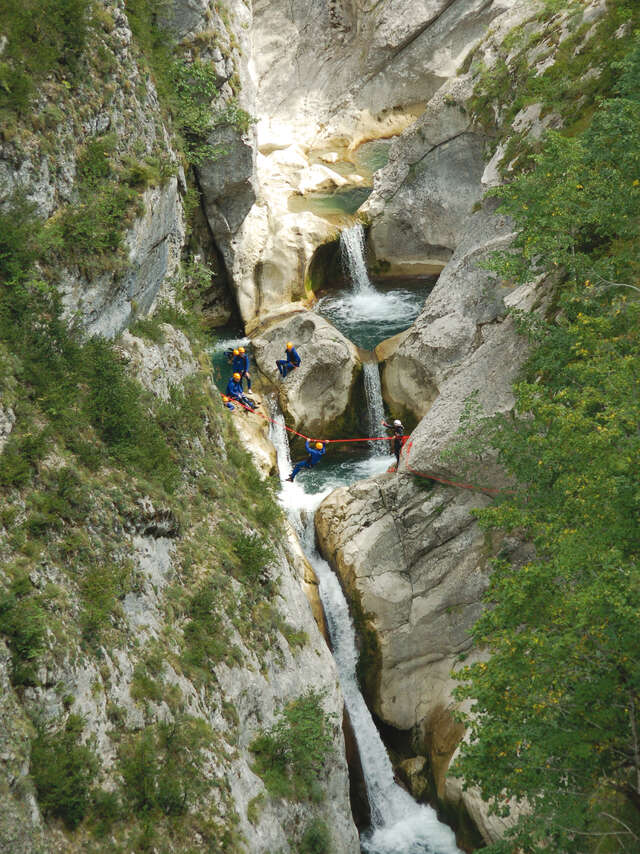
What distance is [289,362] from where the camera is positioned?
2214cm

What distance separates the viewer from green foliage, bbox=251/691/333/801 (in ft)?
34.0

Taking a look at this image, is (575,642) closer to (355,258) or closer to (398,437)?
(398,437)

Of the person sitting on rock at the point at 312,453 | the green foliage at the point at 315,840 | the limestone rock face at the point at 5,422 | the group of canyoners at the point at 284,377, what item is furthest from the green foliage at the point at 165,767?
the person sitting on rock at the point at 312,453

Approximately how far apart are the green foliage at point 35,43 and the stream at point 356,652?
1138 cm

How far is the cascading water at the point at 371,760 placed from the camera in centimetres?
1370

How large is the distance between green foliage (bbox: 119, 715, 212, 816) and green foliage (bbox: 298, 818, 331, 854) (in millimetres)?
2525

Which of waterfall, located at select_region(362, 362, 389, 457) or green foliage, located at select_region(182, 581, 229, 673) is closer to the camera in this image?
green foliage, located at select_region(182, 581, 229, 673)

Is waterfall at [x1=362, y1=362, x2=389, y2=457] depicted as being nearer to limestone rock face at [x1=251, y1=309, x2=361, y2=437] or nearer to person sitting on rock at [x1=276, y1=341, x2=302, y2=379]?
limestone rock face at [x1=251, y1=309, x2=361, y2=437]

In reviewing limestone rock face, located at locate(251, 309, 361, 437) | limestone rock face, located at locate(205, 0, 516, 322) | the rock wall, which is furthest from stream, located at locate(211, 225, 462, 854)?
the rock wall

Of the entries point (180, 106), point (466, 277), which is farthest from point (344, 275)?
point (180, 106)

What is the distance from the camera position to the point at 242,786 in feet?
31.3

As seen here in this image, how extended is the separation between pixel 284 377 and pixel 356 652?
30.7 feet

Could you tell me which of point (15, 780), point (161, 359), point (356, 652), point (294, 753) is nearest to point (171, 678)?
point (294, 753)

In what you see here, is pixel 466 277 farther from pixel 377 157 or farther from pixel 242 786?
pixel 377 157
